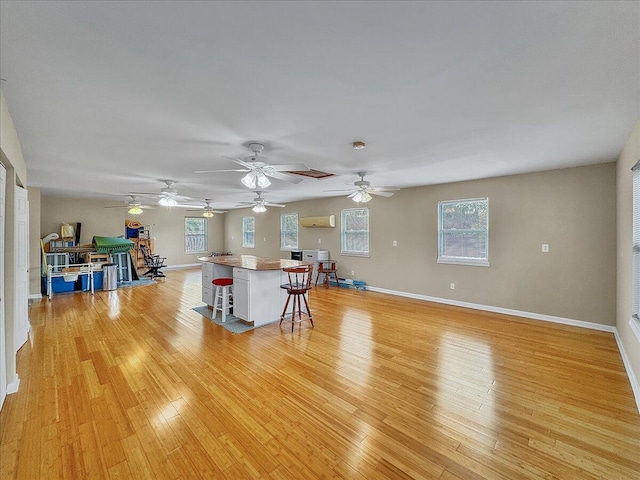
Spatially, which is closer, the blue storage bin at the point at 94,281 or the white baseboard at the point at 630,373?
the white baseboard at the point at 630,373

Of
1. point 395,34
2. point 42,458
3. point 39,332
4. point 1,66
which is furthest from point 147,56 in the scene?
point 39,332

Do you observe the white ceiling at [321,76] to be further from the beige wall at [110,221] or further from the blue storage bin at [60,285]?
the beige wall at [110,221]

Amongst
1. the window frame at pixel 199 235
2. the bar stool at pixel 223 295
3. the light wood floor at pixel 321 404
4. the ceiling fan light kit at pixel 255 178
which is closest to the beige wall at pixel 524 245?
the light wood floor at pixel 321 404

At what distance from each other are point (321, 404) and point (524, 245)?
175 inches

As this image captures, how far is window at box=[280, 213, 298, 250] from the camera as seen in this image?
9.20 metres

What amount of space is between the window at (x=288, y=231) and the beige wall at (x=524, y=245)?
323 centimetres

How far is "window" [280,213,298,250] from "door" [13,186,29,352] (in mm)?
6423

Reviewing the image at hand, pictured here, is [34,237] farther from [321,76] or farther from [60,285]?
[321,76]

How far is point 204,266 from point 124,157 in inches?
91.6

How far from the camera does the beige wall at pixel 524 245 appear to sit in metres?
4.04

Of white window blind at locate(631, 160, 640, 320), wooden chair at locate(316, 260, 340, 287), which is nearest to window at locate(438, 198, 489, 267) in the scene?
white window blind at locate(631, 160, 640, 320)

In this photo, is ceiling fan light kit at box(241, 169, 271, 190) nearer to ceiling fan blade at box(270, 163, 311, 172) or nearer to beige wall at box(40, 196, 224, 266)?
ceiling fan blade at box(270, 163, 311, 172)

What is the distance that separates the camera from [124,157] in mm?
3641

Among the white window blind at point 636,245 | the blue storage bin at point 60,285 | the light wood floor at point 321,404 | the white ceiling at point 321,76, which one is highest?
the white ceiling at point 321,76
